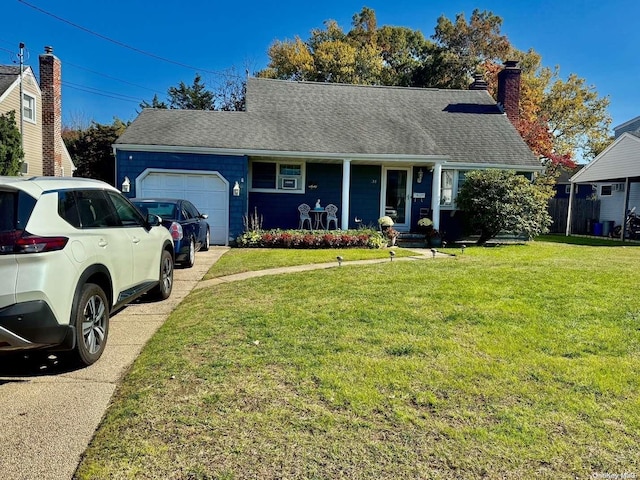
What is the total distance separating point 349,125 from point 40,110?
15.6m

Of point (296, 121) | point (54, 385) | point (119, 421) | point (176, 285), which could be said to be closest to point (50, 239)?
point (54, 385)

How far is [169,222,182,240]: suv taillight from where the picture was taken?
8.74 m

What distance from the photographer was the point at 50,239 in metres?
3.55

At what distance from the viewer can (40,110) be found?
2172 cm

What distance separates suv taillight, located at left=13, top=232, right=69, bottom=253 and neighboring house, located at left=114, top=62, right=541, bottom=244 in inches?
425

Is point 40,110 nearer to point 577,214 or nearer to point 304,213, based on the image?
point 304,213

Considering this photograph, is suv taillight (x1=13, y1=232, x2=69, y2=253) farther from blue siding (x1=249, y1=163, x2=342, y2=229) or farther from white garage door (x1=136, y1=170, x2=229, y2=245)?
blue siding (x1=249, y1=163, x2=342, y2=229)

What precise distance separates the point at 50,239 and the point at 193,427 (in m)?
1.91

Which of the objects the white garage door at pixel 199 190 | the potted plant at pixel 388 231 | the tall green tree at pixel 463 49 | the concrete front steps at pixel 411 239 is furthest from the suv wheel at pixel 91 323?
the tall green tree at pixel 463 49

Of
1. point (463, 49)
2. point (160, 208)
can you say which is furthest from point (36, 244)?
point (463, 49)

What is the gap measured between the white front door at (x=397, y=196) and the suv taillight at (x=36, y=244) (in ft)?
44.2

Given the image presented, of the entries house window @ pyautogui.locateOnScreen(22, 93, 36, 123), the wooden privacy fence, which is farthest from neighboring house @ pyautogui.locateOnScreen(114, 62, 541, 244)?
house window @ pyautogui.locateOnScreen(22, 93, 36, 123)

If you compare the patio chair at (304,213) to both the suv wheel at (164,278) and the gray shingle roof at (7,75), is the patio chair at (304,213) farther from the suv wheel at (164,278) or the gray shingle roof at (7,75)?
the gray shingle roof at (7,75)

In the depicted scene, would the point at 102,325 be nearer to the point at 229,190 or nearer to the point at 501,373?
the point at 501,373
